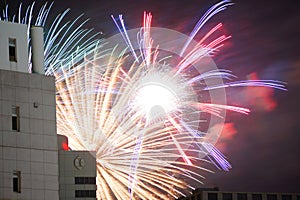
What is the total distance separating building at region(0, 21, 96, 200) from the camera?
83938 millimetres

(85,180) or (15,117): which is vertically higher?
(15,117)

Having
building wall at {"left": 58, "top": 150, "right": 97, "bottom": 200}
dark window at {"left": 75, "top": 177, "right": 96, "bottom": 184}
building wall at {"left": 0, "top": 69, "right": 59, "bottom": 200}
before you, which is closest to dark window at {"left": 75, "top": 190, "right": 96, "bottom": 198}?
building wall at {"left": 58, "top": 150, "right": 97, "bottom": 200}

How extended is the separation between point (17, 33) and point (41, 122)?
9.09 meters

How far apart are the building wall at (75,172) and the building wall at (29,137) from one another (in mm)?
23315

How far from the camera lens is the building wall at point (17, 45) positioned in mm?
86188

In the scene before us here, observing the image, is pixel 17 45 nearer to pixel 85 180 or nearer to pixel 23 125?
pixel 23 125

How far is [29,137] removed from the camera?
85625 millimetres

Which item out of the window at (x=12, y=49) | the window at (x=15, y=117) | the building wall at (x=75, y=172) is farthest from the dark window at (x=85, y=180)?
the window at (x=12, y=49)

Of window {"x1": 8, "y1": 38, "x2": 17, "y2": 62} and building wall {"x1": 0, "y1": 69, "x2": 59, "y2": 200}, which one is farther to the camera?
window {"x1": 8, "y1": 38, "x2": 17, "y2": 62}

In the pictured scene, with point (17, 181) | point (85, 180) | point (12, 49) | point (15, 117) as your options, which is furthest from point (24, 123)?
point (85, 180)

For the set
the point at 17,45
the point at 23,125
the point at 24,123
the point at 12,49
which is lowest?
the point at 23,125

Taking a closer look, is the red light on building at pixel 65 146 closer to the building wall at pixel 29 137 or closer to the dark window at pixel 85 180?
the dark window at pixel 85 180

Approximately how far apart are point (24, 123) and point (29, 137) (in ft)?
4.75

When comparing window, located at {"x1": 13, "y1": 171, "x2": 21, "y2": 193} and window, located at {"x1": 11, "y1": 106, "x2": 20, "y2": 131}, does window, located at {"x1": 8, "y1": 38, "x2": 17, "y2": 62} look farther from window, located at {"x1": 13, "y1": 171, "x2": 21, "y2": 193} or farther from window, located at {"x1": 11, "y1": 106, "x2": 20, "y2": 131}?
window, located at {"x1": 13, "y1": 171, "x2": 21, "y2": 193}
